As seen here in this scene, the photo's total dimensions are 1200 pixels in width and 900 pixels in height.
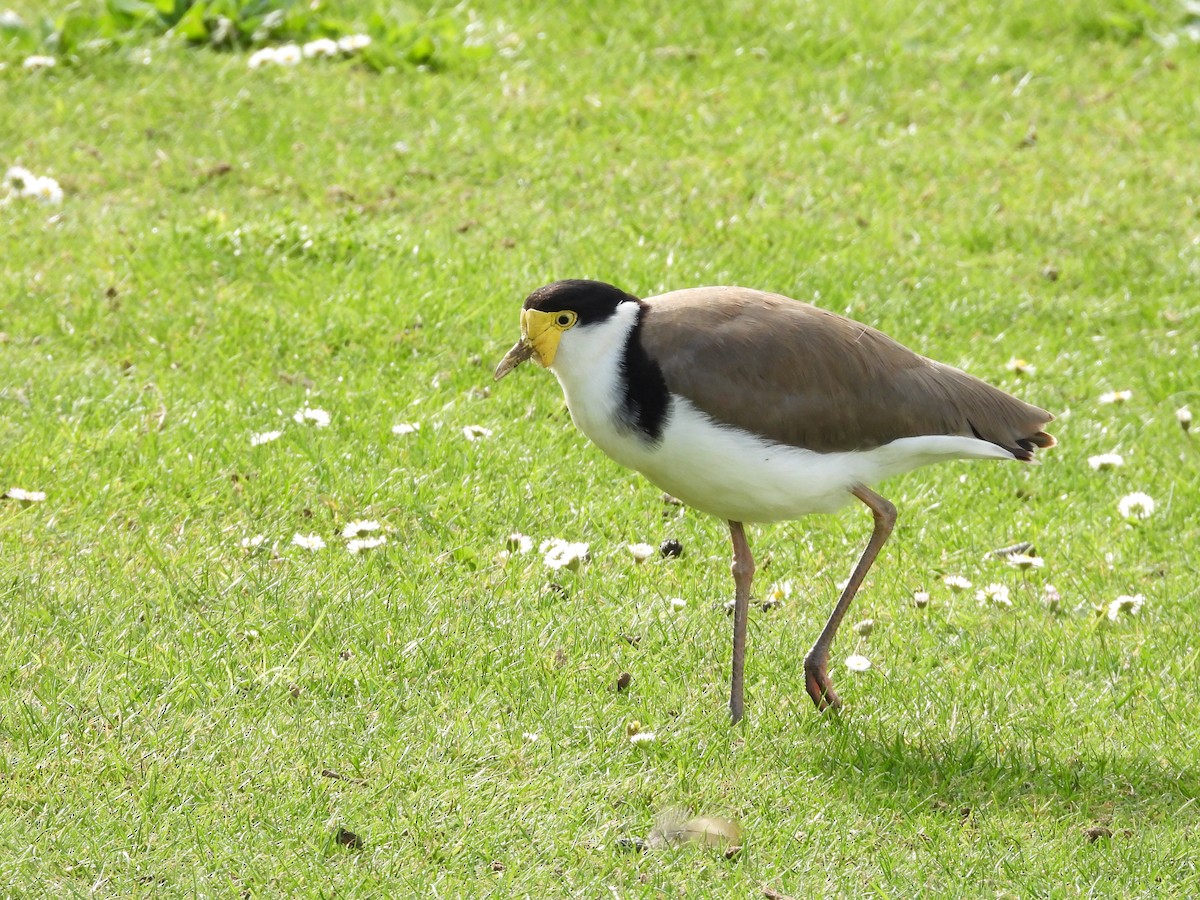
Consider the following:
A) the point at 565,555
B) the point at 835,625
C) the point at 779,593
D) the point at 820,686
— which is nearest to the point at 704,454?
the point at 835,625

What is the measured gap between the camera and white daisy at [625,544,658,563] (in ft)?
18.6

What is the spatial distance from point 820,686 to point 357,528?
1.79m

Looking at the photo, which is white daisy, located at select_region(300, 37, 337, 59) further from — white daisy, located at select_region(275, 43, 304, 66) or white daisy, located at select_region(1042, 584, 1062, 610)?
white daisy, located at select_region(1042, 584, 1062, 610)

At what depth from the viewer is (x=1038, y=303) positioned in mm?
8062

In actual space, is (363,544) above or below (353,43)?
below

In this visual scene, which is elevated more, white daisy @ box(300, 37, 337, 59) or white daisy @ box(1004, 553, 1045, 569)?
white daisy @ box(300, 37, 337, 59)

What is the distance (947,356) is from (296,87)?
4317mm

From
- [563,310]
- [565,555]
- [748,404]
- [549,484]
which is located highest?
[563,310]

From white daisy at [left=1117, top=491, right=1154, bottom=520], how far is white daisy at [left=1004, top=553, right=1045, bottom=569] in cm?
54

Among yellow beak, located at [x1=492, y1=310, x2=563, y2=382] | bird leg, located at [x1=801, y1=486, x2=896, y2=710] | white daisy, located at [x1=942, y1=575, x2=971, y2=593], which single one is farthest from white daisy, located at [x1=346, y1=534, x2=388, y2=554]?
white daisy, located at [x1=942, y1=575, x2=971, y2=593]

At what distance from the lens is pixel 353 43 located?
32.2ft

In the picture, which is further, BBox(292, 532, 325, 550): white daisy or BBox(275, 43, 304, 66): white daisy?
BBox(275, 43, 304, 66): white daisy

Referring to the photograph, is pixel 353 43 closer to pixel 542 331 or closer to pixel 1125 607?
pixel 542 331

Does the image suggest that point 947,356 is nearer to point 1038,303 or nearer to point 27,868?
point 1038,303
